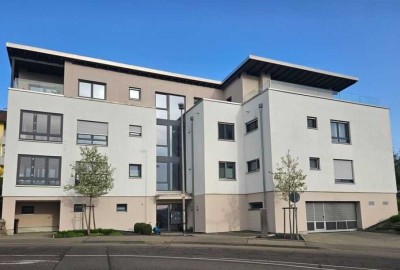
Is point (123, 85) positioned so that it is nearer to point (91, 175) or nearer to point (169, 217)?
point (91, 175)

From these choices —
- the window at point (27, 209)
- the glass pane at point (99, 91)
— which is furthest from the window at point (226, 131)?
the window at point (27, 209)

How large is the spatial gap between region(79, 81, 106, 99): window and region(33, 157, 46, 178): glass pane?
5907 mm

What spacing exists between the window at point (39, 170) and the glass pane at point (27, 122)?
1.72m

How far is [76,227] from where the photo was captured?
966 inches

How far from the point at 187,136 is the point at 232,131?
358 cm

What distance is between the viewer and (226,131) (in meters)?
27.5

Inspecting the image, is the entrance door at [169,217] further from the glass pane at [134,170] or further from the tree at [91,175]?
the tree at [91,175]

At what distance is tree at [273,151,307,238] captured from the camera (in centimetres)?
2208

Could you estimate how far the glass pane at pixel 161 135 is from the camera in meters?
29.1

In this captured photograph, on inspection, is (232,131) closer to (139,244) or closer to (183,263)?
(139,244)

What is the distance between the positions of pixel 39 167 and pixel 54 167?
0.88 meters

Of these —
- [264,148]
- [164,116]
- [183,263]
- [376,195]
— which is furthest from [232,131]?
[183,263]

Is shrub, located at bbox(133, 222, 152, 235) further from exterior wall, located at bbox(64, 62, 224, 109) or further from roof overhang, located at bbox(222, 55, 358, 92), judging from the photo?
roof overhang, located at bbox(222, 55, 358, 92)

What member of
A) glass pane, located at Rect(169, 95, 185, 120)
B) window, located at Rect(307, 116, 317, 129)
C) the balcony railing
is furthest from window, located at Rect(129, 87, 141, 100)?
window, located at Rect(307, 116, 317, 129)
